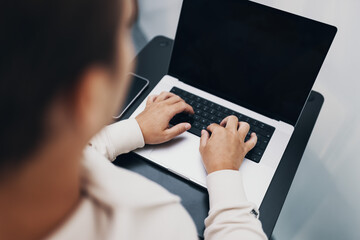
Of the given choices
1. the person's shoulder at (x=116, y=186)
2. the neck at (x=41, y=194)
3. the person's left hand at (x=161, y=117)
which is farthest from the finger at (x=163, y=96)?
the neck at (x=41, y=194)

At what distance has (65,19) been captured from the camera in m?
0.21

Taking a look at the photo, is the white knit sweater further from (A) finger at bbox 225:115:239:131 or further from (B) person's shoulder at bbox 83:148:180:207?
(A) finger at bbox 225:115:239:131

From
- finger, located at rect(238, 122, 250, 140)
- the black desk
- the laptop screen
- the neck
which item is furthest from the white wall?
the neck

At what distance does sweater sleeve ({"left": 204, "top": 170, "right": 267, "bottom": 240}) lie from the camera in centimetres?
56

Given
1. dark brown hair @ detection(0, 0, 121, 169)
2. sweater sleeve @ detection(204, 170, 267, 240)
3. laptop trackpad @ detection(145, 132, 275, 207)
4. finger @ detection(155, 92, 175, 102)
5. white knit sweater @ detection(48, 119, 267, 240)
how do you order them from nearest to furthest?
dark brown hair @ detection(0, 0, 121, 169) → white knit sweater @ detection(48, 119, 267, 240) → sweater sleeve @ detection(204, 170, 267, 240) → laptop trackpad @ detection(145, 132, 275, 207) → finger @ detection(155, 92, 175, 102)

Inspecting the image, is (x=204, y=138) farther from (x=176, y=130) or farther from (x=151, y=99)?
(x=151, y=99)

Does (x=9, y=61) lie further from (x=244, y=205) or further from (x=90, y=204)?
(x=244, y=205)

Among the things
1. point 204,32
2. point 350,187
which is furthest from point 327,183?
point 204,32

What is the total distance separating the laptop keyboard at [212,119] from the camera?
73 centimetres

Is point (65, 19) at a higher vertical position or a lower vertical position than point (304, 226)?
higher

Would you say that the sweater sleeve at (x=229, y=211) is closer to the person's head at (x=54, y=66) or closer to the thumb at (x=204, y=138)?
the thumb at (x=204, y=138)

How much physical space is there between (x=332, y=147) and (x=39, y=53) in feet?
3.33

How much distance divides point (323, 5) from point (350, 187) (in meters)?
0.54

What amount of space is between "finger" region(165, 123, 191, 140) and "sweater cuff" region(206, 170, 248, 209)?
12 cm
